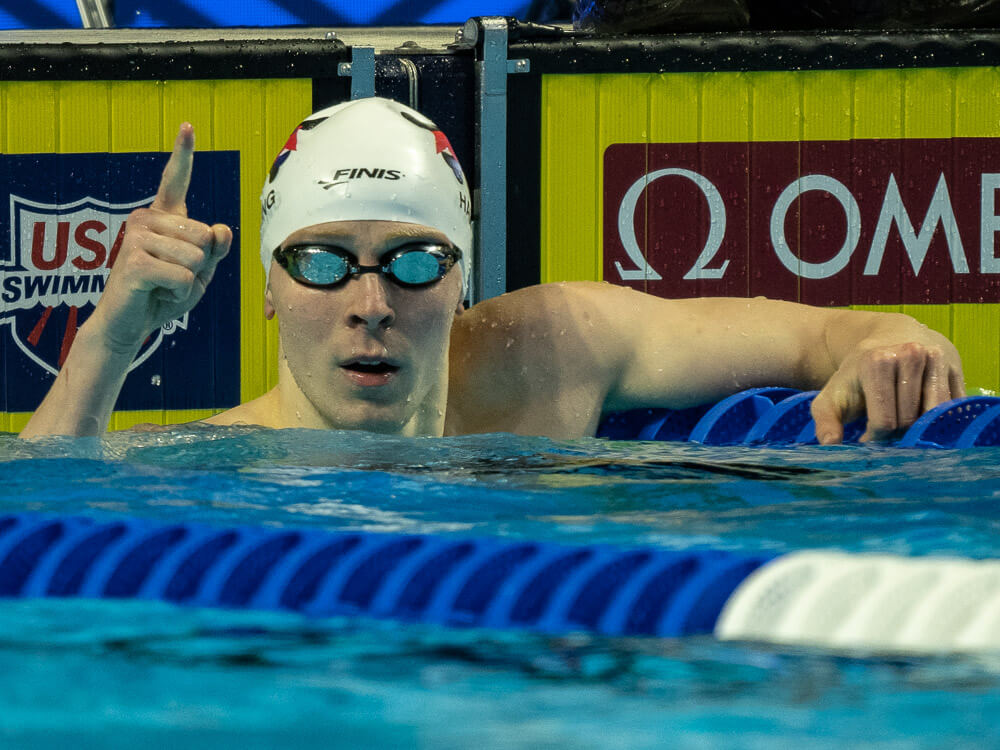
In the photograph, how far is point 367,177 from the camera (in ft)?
8.89

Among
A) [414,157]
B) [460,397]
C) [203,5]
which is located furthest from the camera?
[203,5]

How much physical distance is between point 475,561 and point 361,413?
109 centimetres

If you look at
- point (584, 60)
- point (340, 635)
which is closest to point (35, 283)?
point (584, 60)

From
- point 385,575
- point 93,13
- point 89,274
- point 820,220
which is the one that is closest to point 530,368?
point 385,575

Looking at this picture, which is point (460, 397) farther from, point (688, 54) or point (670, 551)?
point (688, 54)

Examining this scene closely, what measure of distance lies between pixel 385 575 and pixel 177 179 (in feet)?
Result: 3.57

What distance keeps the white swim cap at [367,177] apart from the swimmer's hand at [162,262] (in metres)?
0.37

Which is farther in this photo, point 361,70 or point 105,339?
point 361,70

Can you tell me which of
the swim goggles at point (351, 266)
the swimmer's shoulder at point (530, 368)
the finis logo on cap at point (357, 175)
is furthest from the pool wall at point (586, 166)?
the swim goggles at point (351, 266)

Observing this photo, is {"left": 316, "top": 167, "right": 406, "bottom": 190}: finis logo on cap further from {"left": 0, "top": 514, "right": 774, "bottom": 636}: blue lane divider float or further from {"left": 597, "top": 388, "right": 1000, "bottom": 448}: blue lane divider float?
{"left": 0, "top": 514, "right": 774, "bottom": 636}: blue lane divider float

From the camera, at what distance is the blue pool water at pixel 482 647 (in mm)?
1128

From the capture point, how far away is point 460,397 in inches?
119

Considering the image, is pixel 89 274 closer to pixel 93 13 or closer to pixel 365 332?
pixel 93 13

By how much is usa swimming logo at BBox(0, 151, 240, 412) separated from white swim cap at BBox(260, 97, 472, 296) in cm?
175
